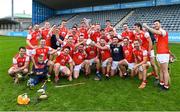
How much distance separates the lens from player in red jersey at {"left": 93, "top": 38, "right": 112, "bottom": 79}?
1077cm

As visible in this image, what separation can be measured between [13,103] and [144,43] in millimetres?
4810

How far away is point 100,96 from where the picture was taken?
8.82 m

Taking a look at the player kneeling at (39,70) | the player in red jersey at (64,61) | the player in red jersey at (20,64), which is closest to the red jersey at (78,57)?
the player in red jersey at (64,61)

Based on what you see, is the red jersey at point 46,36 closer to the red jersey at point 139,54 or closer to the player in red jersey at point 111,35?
the player in red jersey at point 111,35

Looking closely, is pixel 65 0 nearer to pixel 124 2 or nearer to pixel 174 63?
pixel 124 2

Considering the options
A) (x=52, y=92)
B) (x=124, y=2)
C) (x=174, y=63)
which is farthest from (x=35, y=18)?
(x=52, y=92)

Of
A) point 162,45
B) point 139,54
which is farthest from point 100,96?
point 162,45

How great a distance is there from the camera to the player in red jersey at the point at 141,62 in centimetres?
955

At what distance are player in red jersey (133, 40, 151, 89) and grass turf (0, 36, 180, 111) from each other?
27cm

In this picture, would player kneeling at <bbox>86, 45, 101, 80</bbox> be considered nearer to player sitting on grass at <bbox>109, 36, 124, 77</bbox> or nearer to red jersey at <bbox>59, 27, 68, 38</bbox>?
player sitting on grass at <bbox>109, 36, 124, 77</bbox>

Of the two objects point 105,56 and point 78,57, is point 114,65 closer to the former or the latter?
point 105,56

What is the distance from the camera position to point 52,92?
9.29 meters

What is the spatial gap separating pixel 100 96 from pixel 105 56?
2.53 m

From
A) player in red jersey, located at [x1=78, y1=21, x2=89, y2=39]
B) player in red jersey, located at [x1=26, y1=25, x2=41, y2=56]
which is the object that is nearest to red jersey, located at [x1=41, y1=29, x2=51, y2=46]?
player in red jersey, located at [x1=26, y1=25, x2=41, y2=56]
